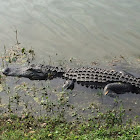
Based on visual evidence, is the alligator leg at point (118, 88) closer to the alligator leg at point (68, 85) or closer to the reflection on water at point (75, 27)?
the alligator leg at point (68, 85)

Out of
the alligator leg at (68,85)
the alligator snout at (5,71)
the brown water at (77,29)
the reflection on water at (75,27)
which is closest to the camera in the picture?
the alligator leg at (68,85)

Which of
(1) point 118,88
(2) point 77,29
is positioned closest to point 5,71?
(1) point 118,88

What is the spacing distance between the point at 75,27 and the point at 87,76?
14.8 ft

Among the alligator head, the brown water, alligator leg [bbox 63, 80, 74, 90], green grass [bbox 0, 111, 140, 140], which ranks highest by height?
the brown water

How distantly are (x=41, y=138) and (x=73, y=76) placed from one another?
10.3 ft

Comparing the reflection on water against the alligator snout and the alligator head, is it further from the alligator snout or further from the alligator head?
the alligator snout

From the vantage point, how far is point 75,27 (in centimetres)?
1146

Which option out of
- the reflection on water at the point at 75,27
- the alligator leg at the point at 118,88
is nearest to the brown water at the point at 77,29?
the reflection on water at the point at 75,27

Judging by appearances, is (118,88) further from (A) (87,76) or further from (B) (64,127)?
(B) (64,127)

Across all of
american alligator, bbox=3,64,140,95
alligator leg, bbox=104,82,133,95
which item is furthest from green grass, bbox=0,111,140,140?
american alligator, bbox=3,64,140,95

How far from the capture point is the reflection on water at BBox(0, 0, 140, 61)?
9.80 metres

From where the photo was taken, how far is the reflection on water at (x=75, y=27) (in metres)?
9.80

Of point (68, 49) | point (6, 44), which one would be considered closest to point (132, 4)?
point (68, 49)

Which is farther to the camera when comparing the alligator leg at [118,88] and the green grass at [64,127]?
the alligator leg at [118,88]
